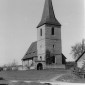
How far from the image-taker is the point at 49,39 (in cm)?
5278

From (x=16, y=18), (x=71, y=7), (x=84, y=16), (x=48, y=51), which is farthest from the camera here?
(x=48, y=51)

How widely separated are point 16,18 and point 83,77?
981cm

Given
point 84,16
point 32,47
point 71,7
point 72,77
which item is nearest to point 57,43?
point 32,47

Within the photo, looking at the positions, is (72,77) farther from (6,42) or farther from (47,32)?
(47,32)

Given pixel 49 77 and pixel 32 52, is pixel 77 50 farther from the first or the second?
pixel 49 77

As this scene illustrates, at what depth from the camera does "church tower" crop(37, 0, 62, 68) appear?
171 feet

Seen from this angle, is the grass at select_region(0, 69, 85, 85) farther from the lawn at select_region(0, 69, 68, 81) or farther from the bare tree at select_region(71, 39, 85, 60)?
the bare tree at select_region(71, 39, 85, 60)

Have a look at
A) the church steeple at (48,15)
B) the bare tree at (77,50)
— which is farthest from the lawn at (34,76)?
the bare tree at (77,50)

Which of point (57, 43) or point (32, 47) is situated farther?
point (32, 47)

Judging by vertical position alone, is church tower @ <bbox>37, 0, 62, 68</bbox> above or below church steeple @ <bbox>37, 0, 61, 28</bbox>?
below

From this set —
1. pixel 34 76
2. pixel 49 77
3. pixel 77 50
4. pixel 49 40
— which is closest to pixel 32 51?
pixel 49 40

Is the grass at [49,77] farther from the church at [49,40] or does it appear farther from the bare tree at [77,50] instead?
the bare tree at [77,50]

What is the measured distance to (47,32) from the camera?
52.7m

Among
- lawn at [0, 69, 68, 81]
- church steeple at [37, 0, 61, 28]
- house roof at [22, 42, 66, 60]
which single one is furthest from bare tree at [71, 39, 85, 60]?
lawn at [0, 69, 68, 81]
